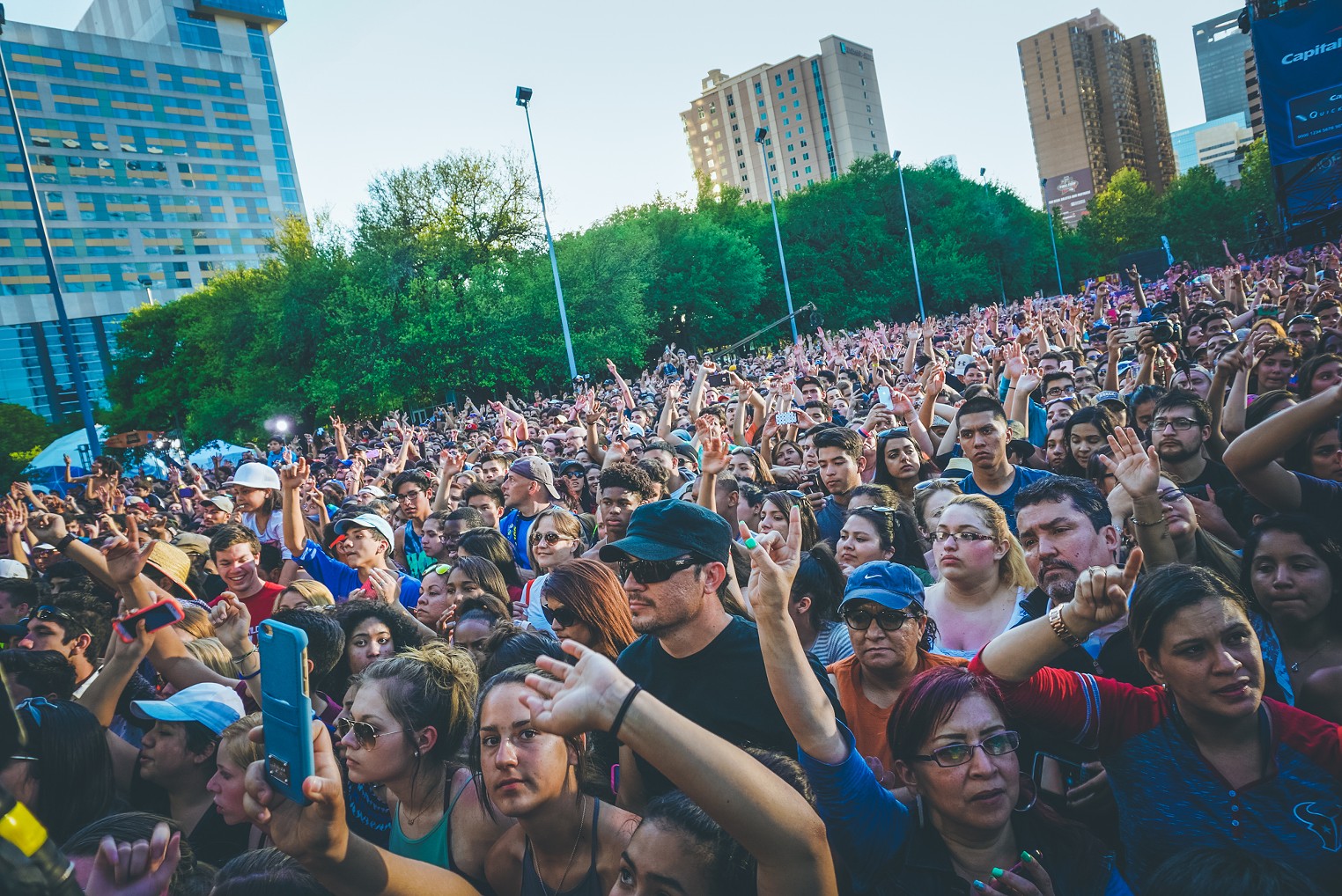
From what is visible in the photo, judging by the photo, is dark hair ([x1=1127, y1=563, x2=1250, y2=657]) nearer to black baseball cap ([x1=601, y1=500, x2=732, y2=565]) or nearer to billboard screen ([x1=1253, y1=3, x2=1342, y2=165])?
black baseball cap ([x1=601, y1=500, x2=732, y2=565])

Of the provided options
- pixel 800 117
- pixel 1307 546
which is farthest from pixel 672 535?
pixel 800 117

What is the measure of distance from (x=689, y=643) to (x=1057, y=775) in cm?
109

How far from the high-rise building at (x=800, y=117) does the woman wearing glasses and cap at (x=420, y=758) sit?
404 feet

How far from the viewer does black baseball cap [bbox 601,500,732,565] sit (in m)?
2.65

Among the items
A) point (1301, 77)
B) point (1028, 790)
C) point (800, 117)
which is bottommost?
point (1028, 790)

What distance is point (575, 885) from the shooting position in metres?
2.16

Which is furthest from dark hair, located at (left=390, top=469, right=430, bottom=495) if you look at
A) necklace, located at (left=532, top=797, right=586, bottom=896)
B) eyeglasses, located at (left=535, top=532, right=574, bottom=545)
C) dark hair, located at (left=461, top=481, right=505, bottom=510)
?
necklace, located at (left=532, top=797, right=586, bottom=896)

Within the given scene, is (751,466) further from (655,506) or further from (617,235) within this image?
(617,235)

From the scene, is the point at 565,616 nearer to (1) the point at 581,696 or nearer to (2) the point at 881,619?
(2) the point at 881,619

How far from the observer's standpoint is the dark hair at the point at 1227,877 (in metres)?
1.71

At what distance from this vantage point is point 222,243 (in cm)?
9369

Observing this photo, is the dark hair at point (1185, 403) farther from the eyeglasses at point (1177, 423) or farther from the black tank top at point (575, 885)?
the black tank top at point (575, 885)

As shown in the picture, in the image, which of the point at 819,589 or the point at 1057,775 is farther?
the point at 819,589

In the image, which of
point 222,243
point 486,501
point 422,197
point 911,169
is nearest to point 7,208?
point 222,243
